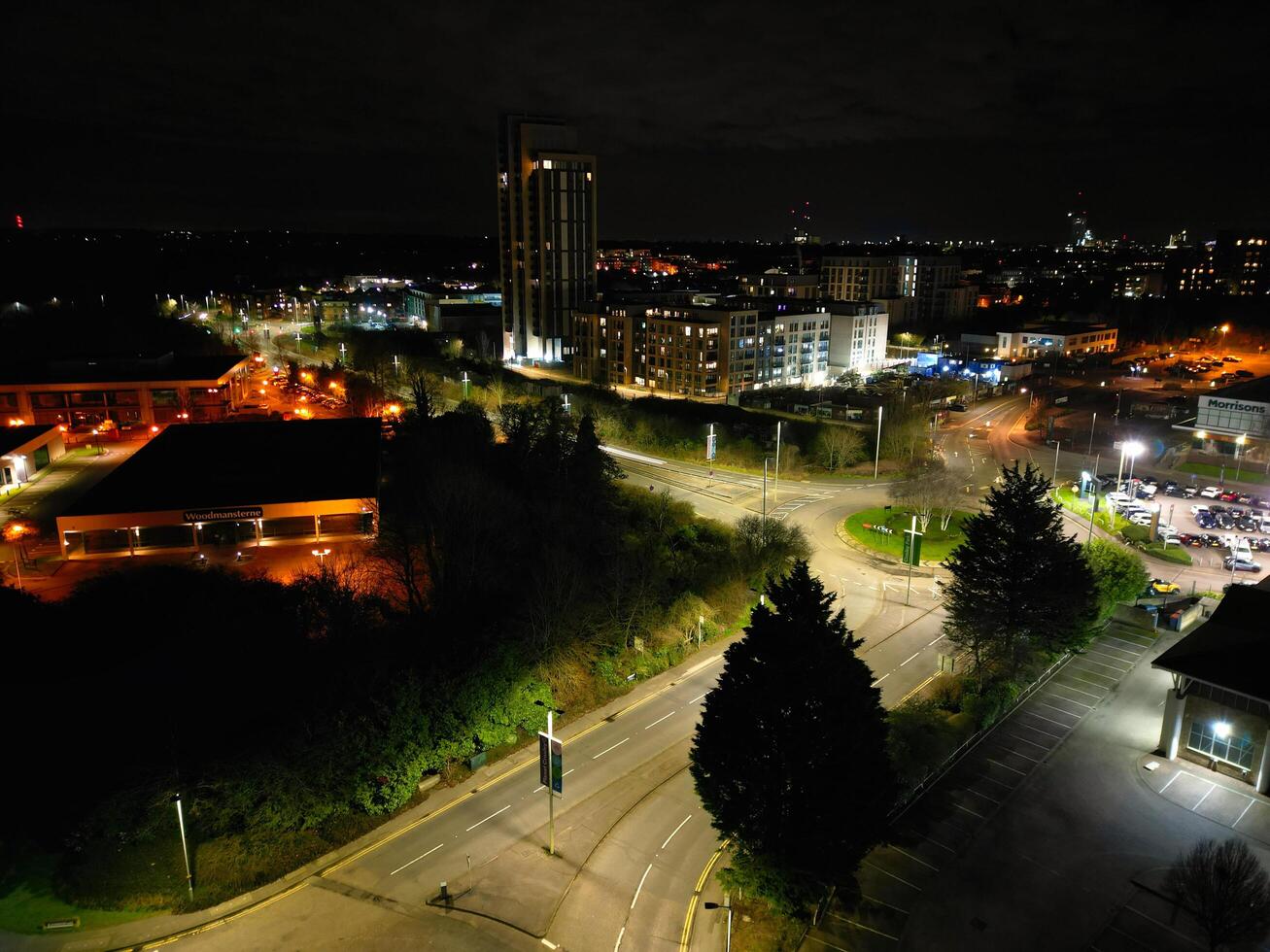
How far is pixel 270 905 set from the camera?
70.7ft

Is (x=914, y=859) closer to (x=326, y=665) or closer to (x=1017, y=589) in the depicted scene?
(x=1017, y=589)

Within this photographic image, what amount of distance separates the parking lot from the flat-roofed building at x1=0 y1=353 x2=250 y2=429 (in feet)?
238

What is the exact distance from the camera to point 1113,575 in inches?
1420

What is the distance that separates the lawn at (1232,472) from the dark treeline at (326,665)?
148 feet

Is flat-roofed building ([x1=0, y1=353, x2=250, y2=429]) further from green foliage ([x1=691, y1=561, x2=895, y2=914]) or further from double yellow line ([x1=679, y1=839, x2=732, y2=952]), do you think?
green foliage ([x1=691, y1=561, x2=895, y2=914])

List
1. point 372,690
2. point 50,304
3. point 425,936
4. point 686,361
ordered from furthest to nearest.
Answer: point 50,304 → point 686,361 → point 372,690 → point 425,936

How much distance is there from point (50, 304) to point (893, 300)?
14187cm

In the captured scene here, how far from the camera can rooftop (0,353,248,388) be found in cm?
7044

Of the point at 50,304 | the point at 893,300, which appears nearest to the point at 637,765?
the point at 893,300

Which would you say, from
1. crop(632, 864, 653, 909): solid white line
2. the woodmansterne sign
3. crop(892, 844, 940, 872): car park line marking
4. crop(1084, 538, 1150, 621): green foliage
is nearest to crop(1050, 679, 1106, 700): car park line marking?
crop(1084, 538, 1150, 621): green foliage

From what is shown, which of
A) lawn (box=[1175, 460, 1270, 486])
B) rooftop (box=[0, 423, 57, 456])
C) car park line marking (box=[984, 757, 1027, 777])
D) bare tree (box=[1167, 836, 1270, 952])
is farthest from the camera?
lawn (box=[1175, 460, 1270, 486])

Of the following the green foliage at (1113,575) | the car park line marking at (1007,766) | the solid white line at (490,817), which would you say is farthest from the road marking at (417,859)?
the green foliage at (1113,575)

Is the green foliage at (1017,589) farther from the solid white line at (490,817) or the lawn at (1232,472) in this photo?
the lawn at (1232,472)

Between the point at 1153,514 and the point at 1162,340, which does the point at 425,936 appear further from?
the point at 1162,340
